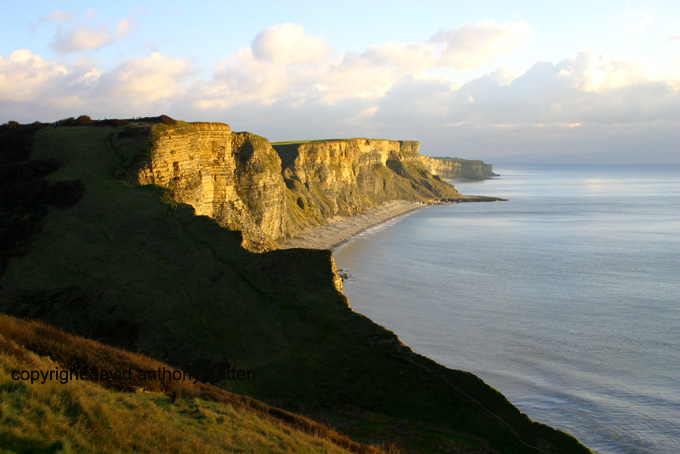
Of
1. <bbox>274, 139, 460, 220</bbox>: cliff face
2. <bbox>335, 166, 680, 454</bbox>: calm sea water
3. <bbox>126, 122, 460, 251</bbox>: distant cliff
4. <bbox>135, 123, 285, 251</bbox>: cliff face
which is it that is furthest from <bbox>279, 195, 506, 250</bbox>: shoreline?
<bbox>135, 123, 285, 251</bbox>: cliff face

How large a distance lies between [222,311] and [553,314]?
29.7m

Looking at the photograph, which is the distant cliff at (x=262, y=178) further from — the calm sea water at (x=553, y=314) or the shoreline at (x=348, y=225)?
the calm sea water at (x=553, y=314)

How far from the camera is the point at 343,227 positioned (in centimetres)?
10306

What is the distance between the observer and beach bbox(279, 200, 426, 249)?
8099cm

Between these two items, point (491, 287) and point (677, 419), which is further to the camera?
point (491, 287)

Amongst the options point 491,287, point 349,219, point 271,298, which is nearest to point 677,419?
point 271,298

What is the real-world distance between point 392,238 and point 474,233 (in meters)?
16.1

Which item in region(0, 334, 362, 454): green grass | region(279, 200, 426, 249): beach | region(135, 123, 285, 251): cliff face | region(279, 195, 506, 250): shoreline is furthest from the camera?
region(279, 195, 506, 250): shoreline

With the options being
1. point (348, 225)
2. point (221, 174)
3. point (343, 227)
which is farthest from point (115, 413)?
point (348, 225)

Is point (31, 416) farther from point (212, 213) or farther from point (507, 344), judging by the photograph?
point (212, 213)

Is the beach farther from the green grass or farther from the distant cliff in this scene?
the green grass

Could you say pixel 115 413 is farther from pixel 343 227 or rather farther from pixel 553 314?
pixel 343 227

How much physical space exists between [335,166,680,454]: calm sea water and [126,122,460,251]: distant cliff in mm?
13449

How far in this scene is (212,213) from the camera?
51.2 metres
